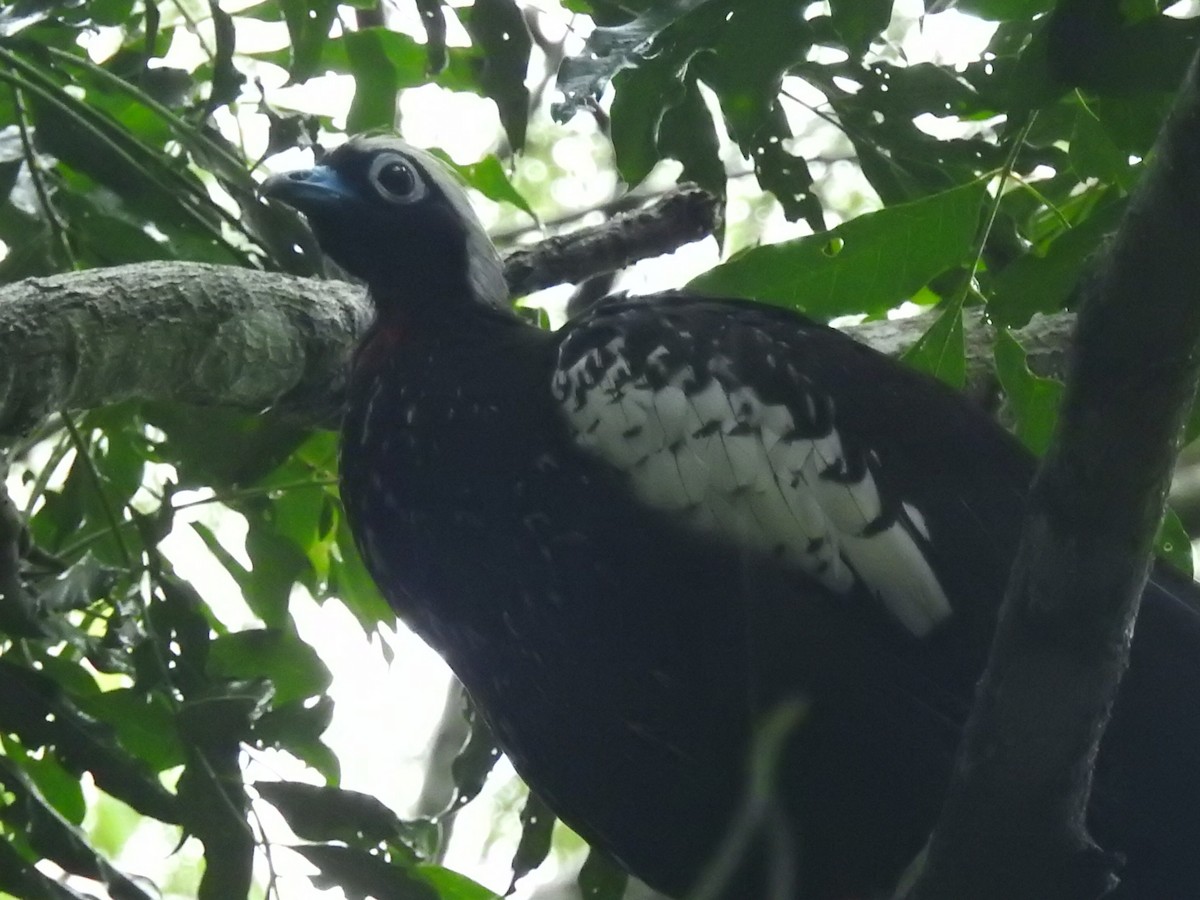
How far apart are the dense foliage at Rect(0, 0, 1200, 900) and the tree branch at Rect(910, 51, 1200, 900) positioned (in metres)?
0.53

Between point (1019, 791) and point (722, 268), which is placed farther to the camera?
point (722, 268)

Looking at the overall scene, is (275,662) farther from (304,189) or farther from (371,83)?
(371,83)

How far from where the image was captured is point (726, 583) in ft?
7.23

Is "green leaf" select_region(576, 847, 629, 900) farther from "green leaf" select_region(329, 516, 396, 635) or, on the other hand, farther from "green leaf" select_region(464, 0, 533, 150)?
"green leaf" select_region(464, 0, 533, 150)

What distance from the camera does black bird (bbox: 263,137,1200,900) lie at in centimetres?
219

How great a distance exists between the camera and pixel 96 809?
5273 millimetres

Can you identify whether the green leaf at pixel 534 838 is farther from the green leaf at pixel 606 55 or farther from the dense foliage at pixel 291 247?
the green leaf at pixel 606 55

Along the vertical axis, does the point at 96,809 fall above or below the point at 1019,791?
below

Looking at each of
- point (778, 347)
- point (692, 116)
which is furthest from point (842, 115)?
point (778, 347)

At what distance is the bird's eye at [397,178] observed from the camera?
2.86 metres

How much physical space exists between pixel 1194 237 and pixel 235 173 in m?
1.79

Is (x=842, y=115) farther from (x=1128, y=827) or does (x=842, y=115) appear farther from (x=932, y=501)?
(x=1128, y=827)

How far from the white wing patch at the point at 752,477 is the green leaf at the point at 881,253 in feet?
1.43

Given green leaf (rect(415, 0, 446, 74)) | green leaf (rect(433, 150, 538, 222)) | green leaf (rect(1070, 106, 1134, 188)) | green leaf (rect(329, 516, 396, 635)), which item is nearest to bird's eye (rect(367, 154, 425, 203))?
green leaf (rect(415, 0, 446, 74))
